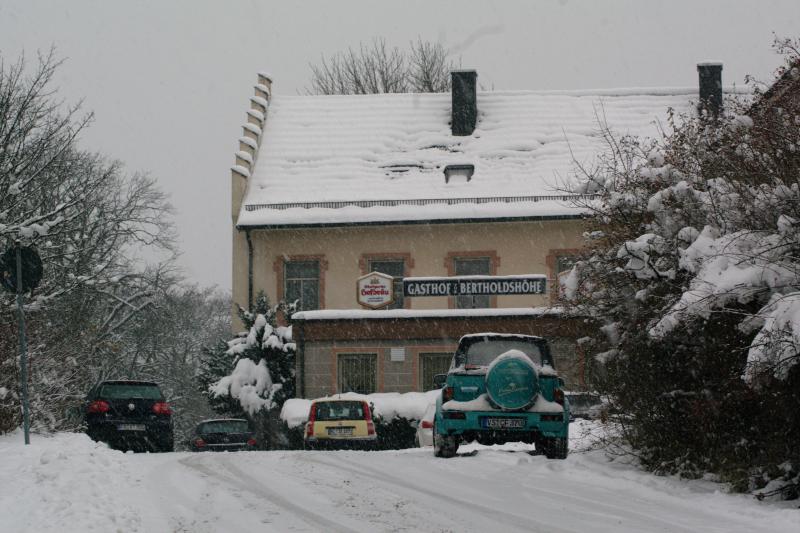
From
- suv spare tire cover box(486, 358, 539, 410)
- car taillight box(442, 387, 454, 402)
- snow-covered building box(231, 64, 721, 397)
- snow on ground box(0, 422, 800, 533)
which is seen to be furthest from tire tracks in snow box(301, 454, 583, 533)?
snow-covered building box(231, 64, 721, 397)

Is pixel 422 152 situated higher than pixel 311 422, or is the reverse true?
pixel 422 152

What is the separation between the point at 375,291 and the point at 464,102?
10167 millimetres

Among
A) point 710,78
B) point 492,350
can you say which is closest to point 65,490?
point 492,350

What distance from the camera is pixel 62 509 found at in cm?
946

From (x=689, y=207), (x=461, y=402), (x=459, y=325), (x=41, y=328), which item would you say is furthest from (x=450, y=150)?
(x=689, y=207)

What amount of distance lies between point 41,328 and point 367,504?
45.6 ft

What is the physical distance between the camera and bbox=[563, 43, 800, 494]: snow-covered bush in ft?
33.1

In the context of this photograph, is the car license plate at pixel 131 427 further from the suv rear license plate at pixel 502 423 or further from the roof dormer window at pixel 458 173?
the roof dormer window at pixel 458 173

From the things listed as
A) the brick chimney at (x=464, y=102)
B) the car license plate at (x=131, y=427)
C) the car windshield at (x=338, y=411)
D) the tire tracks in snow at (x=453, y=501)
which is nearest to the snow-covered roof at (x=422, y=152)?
the brick chimney at (x=464, y=102)

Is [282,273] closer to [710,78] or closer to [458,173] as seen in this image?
[458,173]

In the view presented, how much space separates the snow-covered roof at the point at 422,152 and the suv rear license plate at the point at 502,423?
19.3 metres

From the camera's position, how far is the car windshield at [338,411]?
22.1m

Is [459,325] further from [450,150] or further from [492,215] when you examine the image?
[450,150]

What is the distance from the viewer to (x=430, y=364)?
3136 cm
